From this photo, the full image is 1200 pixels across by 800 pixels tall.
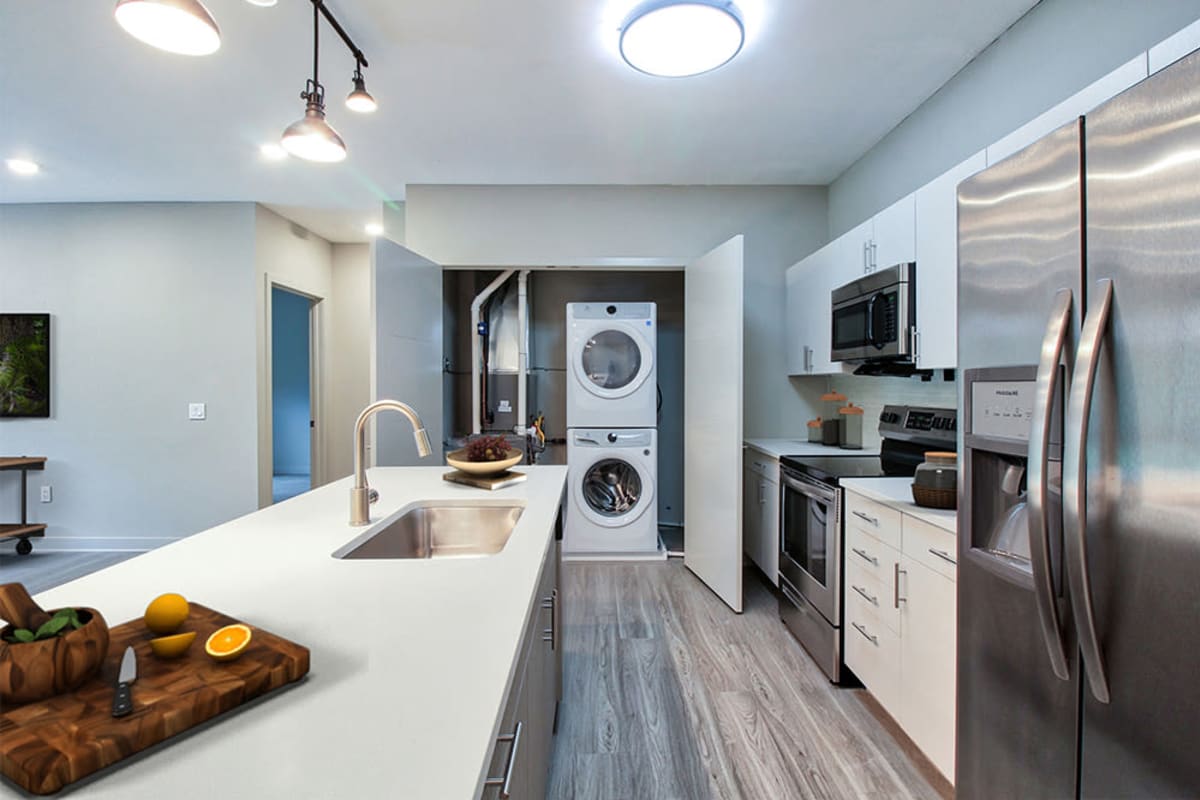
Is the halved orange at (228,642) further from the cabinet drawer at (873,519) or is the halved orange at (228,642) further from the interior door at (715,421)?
the interior door at (715,421)

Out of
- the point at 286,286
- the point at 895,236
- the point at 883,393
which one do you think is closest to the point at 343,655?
the point at 895,236

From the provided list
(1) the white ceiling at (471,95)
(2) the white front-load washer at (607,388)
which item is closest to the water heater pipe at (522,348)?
(2) the white front-load washer at (607,388)

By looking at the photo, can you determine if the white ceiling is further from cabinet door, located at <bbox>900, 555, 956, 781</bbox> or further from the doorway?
the doorway

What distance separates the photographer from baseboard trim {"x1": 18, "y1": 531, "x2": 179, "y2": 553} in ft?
12.9

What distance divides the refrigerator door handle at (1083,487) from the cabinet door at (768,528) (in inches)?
76.3

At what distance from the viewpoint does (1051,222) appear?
3.23 feet

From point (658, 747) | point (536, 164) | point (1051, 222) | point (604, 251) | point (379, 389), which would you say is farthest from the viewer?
point (604, 251)

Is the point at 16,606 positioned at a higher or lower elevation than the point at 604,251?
lower

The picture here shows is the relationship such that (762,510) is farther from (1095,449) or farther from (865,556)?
(1095,449)

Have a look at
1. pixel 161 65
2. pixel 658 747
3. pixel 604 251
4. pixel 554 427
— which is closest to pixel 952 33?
pixel 604 251

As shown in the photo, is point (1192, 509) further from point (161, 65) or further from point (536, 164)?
point (161, 65)

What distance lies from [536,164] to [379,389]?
163cm

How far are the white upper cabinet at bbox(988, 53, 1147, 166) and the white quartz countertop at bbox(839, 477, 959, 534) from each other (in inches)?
38.1

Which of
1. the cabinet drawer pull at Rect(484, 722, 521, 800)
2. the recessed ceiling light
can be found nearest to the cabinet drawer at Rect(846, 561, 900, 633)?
the cabinet drawer pull at Rect(484, 722, 521, 800)
